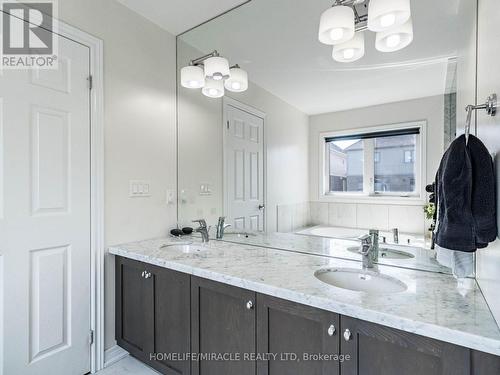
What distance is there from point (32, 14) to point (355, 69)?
1.82 m

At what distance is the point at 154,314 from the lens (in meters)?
1.67

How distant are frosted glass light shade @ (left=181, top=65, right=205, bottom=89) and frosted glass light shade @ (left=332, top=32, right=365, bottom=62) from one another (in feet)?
3.37

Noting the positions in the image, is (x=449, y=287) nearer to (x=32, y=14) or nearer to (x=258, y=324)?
(x=258, y=324)

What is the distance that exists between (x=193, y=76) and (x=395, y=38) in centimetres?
138

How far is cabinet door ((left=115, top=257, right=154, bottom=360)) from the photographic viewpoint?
171 centimetres

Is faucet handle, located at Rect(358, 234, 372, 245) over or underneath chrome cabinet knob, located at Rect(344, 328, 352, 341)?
over

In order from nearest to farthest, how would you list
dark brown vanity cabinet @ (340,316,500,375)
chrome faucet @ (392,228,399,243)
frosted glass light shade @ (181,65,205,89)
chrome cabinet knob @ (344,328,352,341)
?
dark brown vanity cabinet @ (340,316,500,375)
chrome cabinet knob @ (344,328,352,341)
chrome faucet @ (392,228,399,243)
frosted glass light shade @ (181,65,205,89)

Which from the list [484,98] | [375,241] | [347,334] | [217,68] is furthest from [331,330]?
[217,68]

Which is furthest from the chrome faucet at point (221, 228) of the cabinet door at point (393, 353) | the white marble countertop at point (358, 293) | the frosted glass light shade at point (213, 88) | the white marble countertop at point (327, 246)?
the cabinet door at point (393, 353)

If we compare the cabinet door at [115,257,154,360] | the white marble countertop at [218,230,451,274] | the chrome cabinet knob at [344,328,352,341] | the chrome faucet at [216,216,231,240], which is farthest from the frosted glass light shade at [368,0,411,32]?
the cabinet door at [115,257,154,360]

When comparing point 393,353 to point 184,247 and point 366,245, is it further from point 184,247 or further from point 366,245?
point 184,247

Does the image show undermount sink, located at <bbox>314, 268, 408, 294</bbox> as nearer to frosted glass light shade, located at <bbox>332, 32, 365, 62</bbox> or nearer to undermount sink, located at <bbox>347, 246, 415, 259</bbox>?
undermount sink, located at <bbox>347, 246, 415, 259</bbox>

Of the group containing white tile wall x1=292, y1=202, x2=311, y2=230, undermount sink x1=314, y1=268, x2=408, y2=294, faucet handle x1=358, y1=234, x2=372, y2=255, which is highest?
white tile wall x1=292, y1=202, x2=311, y2=230

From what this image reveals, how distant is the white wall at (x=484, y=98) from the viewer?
2.78ft
